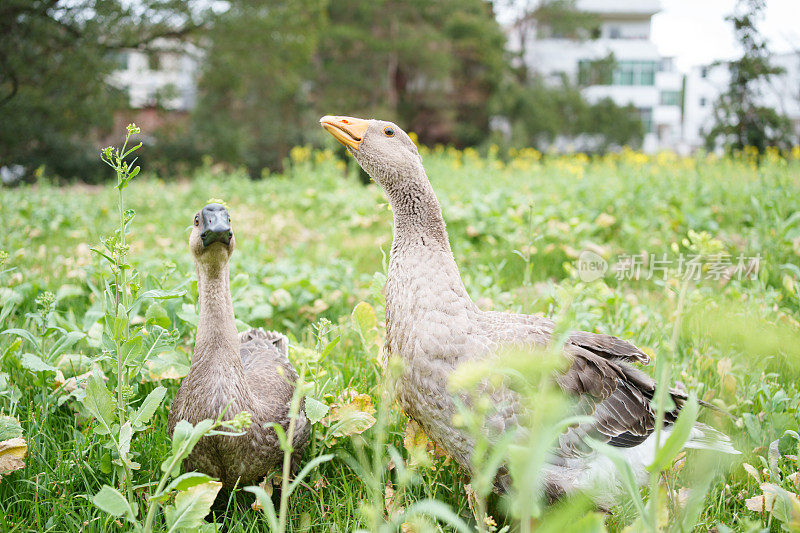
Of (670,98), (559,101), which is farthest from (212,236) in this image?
(670,98)

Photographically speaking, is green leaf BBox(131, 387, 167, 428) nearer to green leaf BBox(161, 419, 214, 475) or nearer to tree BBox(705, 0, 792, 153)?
green leaf BBox(161, 419, 214, 475)

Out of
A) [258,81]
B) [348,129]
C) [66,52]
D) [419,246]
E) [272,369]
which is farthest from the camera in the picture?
[258,81]

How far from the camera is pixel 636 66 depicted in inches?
1507

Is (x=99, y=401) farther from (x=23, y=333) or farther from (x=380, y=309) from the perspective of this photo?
(x=380, y=309)

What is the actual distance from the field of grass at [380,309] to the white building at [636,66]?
2825cm

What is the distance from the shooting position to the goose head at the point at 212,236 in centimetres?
165

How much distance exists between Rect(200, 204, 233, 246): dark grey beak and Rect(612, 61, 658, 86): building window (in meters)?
41.2

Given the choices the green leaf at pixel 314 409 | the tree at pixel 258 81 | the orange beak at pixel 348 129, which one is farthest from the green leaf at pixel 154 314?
the tree at pixel 258 81

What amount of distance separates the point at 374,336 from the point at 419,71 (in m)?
21.2

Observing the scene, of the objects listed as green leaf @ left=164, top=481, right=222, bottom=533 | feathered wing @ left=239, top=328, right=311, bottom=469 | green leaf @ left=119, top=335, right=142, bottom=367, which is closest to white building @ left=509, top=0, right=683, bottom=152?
feathered wing @ left=239, top=328, right=311, bottom=469

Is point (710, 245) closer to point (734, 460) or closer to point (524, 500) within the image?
point (524, 500)

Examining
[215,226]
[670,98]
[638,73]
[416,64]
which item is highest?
[638,73]

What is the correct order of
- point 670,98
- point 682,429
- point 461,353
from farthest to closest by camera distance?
point 670,98 < point 461,353 < point 682,429

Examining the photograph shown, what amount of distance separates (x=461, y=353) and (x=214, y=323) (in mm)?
812
